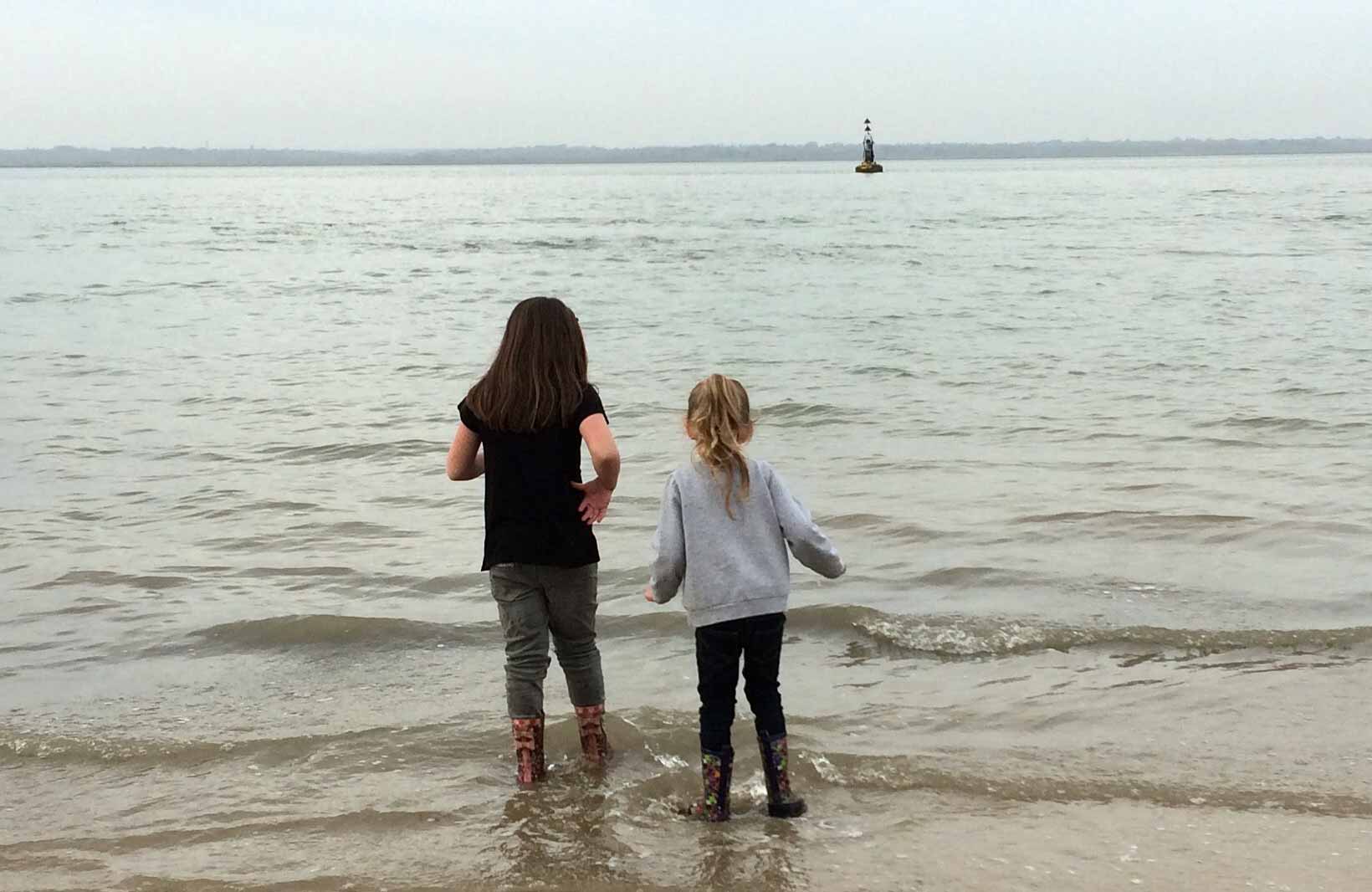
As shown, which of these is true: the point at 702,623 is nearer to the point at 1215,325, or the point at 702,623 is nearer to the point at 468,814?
the point at 468,814

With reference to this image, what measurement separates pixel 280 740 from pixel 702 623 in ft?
7.11

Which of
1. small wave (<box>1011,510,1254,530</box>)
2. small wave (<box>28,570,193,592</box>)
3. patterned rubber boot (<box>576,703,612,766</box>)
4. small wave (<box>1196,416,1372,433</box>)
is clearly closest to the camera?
patterned rubber boot (<box>576,703,612,766</box>)

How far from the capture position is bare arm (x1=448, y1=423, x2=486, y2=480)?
16.2 feet

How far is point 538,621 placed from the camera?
503 cm

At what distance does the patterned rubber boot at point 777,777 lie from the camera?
15.6ft

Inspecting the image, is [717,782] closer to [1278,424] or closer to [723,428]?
[723,428]

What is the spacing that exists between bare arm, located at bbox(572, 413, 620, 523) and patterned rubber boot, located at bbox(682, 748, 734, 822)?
0.92 meters

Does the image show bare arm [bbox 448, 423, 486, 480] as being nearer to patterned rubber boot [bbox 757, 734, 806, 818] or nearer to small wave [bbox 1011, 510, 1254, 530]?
patterned rubber boot [bbox 757, 734, 806, 818]

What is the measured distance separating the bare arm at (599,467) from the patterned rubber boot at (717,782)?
92cm

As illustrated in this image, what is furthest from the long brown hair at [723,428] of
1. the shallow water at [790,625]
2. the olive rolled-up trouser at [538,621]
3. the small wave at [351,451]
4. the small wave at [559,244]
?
the small wave at [559,244]

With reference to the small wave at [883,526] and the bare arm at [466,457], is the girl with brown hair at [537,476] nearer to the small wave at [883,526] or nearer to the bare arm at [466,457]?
the bare arm at [466,457]

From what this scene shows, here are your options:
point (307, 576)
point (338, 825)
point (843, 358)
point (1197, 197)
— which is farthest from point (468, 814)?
point (1197, 197)

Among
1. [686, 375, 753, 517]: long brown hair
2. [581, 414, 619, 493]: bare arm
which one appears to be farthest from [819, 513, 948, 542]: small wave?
[686, 375, 753, 517]: long brown hair

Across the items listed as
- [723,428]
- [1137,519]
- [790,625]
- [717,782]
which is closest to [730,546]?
[723,428]
